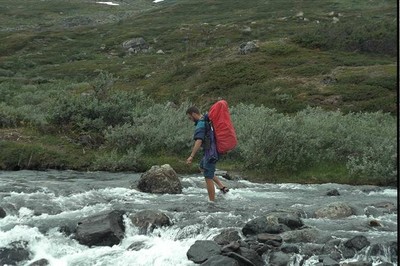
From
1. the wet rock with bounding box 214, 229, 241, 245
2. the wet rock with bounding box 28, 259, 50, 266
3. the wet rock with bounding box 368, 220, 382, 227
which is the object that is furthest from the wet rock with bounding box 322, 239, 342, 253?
the wet rock with bounding box 28, 259, 50, 266

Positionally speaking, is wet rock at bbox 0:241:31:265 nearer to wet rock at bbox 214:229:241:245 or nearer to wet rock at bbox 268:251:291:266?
wet rock at bbox 214:229:241:245

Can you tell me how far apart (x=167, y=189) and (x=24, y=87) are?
111 ft

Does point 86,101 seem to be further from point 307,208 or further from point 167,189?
point 307,208

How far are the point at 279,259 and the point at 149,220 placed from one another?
3541 mm

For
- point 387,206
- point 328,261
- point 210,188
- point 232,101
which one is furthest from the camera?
point 232,101

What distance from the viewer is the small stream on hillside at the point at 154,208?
1153 centimetres

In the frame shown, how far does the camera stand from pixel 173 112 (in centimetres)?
2730

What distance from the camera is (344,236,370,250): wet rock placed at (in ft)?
35.7

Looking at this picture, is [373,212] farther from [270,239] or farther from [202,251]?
[202,251]

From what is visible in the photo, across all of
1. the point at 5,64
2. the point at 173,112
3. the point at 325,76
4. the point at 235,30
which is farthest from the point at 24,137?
the point at 235,30

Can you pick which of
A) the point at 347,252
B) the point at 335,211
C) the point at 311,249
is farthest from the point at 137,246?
the point at 335,211

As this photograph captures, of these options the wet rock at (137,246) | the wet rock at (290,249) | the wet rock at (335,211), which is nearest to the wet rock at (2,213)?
the wet rock at (137,246)

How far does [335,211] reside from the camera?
14.0m

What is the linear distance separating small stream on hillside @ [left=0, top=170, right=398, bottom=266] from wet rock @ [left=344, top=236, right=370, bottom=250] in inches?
12.3
